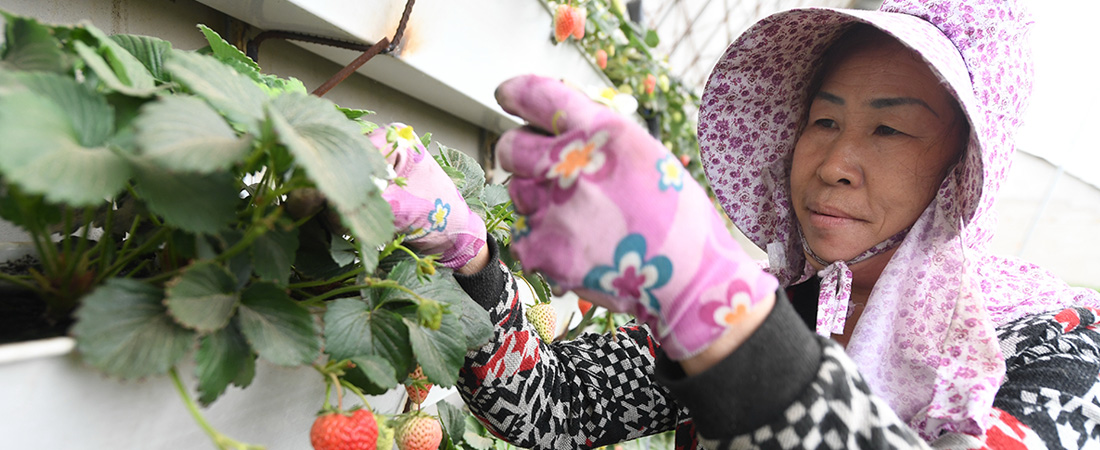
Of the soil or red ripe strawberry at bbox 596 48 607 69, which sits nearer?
the soil

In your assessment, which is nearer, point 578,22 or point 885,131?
point 885,131

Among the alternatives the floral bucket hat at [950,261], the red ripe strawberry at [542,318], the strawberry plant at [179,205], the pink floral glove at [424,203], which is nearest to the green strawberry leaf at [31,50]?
the strawberry plant at [179,205]

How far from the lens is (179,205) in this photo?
284 millimetres

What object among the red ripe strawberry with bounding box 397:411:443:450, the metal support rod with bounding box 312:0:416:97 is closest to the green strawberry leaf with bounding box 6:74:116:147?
the red ripe strawberry with bounding box 397:411:443:450

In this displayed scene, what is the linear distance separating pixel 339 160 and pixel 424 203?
21 centimetres

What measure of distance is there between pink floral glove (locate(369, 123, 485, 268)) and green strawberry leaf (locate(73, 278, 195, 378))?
0.20 metres

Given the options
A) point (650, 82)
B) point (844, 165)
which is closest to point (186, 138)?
point (844, 165)

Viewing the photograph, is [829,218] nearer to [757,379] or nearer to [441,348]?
[757,379]

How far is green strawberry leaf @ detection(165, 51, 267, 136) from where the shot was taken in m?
0.29

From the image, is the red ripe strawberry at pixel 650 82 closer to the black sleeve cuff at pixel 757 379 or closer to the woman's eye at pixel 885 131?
the woman's eye at pixel 885 131

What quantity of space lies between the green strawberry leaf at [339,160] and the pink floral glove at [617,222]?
101 mm

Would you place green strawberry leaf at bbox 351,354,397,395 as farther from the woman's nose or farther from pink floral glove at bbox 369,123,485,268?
A: the woman's nose

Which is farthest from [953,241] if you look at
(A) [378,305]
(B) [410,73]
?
(B) [410,73]

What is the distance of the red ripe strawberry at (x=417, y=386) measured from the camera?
20.0 inches
